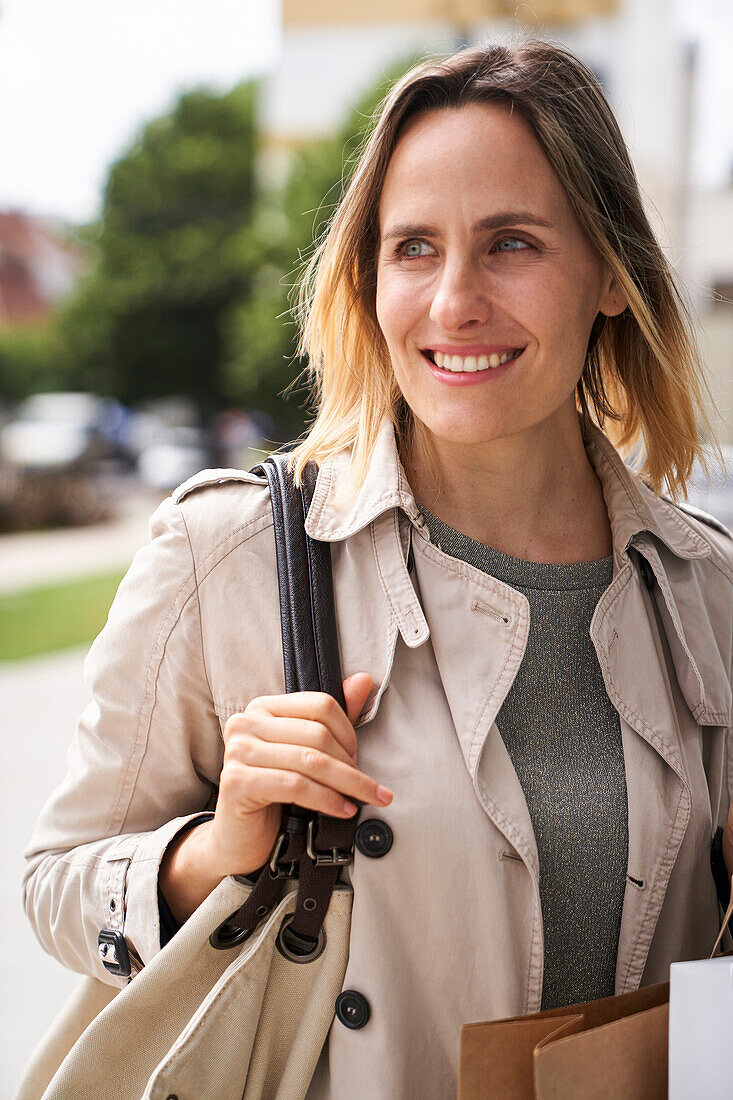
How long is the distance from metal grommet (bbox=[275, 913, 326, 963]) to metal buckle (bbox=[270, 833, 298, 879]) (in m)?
0.04

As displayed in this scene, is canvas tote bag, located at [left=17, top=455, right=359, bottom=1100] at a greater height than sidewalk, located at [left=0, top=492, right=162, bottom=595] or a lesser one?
lesser

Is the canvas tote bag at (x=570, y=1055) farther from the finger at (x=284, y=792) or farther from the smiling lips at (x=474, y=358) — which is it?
the smiling lips at (x=474, y=358)

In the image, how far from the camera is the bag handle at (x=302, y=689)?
105 cm

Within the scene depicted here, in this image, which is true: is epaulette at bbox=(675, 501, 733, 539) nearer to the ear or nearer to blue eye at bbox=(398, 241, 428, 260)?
the ear

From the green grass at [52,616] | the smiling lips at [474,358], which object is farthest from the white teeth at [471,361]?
the green grass at [52,616]

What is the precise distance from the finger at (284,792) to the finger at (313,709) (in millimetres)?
54

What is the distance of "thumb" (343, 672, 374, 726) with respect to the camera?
108cm

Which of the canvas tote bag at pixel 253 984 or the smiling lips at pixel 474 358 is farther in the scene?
the smiling lips at pixel 474 358

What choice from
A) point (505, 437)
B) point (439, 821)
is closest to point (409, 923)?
point (439, 821)

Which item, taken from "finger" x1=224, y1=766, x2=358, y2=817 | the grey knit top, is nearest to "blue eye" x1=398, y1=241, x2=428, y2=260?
the grey knit top

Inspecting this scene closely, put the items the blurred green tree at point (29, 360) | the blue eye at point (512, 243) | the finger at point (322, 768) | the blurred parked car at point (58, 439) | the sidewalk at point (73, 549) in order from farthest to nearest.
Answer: the blurred green tree at point (29, 360) < the blurred parked car at point (58, 439) < the sidewalk at point (73, 549) < the blue eye at point (512, 243) < the finger at point (322, 768)

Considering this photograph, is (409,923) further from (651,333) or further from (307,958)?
(651,333)

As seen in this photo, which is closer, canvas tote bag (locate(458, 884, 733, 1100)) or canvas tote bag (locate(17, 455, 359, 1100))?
canvas tote bag (locate(458, 884, 733, 1100))

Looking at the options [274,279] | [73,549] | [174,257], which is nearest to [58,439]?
[73,549]
